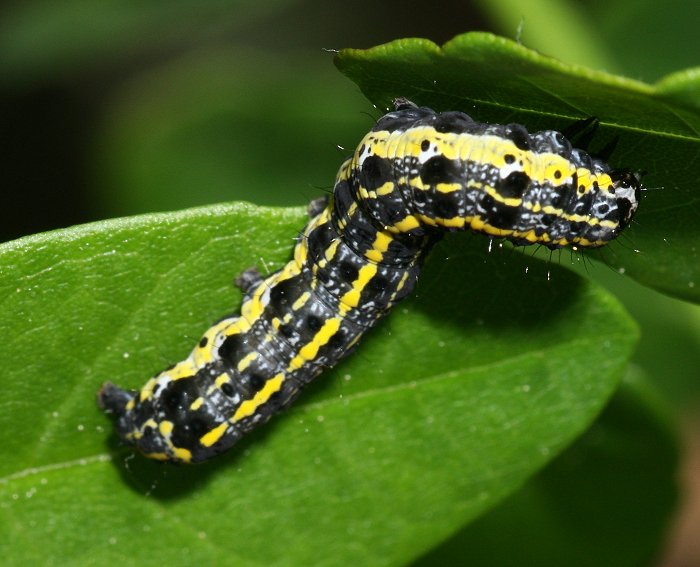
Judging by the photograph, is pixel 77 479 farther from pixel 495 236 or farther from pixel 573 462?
pixel 573 462

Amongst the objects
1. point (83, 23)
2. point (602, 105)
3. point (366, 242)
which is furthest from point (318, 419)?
point (83, 23)

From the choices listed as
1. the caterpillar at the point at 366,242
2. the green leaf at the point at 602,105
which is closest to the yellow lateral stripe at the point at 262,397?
the caterpillar at the point at 366,242

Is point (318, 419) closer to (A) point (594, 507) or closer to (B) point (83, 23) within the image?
(A) point (594, 507)

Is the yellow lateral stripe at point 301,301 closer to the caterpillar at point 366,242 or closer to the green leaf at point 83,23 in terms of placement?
the caterpillar at point 366,242

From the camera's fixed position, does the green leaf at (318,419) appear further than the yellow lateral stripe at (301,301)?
No

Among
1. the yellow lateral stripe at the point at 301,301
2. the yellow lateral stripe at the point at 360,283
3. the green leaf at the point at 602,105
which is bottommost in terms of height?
the yellow lateral stripe at the point at 301,301

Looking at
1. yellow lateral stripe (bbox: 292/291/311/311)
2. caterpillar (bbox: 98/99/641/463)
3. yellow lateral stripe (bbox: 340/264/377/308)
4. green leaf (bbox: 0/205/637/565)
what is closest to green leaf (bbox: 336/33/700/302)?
caterpillar (bbox: 98/99/641/463)

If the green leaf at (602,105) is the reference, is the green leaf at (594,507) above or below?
below

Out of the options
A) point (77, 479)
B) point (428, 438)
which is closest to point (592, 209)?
point (428, 438)
